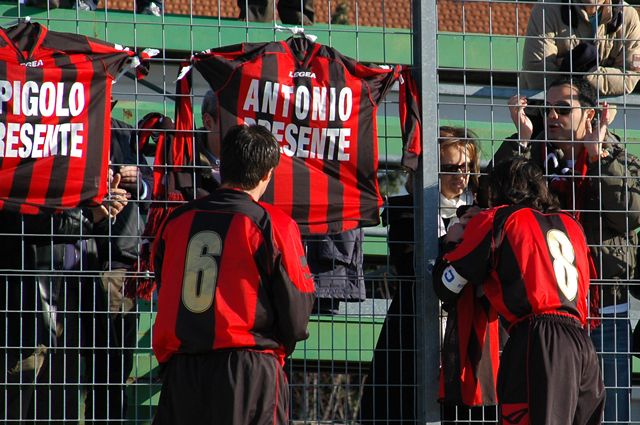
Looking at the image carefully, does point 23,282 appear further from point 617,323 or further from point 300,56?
point 617,323

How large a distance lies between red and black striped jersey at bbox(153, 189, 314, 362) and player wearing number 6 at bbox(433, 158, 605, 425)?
3.14ft

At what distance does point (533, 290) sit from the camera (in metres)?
5.00

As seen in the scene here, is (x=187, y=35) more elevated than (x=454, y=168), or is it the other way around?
(x=187, y=35)

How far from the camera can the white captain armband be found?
16.8 ft

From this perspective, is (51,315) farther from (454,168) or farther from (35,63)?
(454,168)

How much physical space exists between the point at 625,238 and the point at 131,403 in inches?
114

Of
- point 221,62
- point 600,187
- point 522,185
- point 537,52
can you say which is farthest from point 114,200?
point 537,52

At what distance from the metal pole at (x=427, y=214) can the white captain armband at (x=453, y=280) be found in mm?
229

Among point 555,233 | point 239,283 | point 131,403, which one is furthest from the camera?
point 131,403

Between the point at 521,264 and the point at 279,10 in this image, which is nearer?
the point at 521,264

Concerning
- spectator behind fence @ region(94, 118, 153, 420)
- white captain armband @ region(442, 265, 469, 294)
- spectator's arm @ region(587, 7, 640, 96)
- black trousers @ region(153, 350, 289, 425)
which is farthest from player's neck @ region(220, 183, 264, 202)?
spectator's arm @ region(587, 7, 640, 96)

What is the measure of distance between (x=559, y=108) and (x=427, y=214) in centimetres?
98

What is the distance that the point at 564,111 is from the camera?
5820 millimetres

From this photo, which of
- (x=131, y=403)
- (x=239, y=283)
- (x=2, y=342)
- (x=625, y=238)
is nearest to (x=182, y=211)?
(x=239, y=283)
